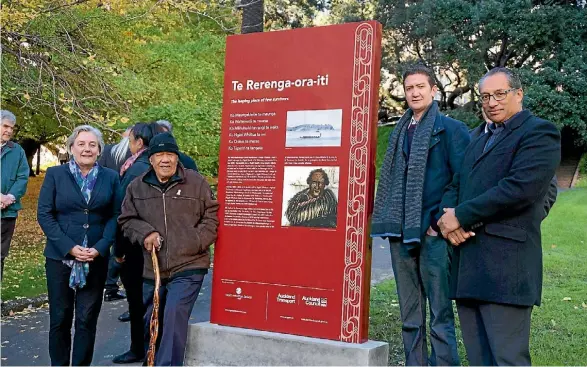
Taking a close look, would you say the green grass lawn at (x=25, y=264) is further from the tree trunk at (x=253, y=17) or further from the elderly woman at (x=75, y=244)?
the tree trunk at (x=253, y=17)

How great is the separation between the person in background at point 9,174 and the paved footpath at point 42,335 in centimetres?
96

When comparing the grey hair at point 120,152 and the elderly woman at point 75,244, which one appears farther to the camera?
the grey hair at point 120,152

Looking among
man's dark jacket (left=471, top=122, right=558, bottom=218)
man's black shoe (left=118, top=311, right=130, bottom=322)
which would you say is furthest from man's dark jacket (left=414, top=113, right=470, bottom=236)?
man's black shoe (left=118, top=311, right=130, bottom=322)

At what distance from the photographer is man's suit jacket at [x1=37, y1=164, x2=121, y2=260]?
5367 millimetres

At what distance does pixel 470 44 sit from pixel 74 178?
90.3ft

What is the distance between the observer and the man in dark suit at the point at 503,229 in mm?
3902

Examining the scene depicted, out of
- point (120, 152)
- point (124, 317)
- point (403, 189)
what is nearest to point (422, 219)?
point (403, 189)

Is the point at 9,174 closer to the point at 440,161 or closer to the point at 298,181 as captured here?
the point at 298,181

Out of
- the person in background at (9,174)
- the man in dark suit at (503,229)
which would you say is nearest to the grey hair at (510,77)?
the man in dark suit at (503,229)

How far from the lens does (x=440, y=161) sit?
482 centimetres

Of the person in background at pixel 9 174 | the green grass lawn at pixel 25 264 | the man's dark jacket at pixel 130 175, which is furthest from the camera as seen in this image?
the green grass lawn at pixel 25 264

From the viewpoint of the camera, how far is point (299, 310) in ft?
17.2

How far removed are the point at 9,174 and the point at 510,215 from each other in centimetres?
477

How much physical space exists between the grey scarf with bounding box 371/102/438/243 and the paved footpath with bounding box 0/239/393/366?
2.67 metres
